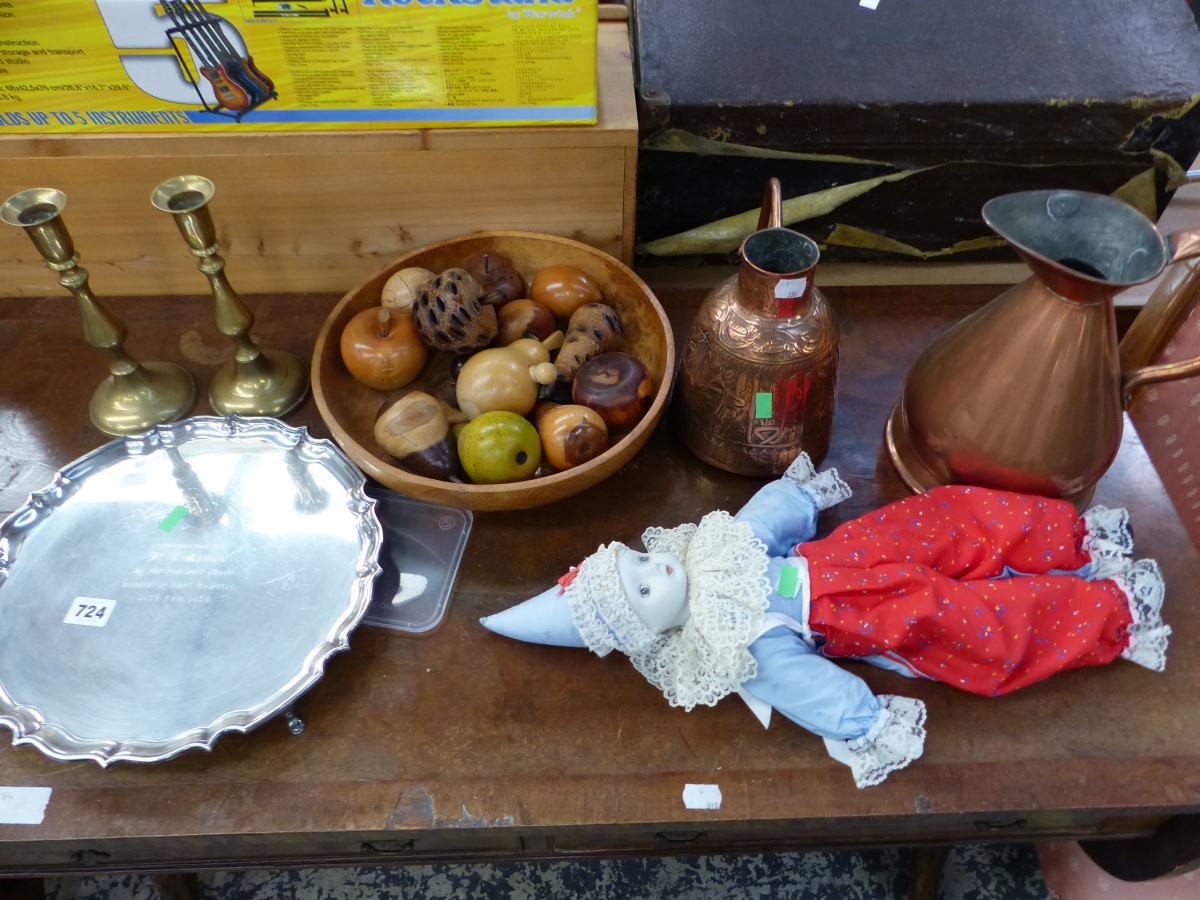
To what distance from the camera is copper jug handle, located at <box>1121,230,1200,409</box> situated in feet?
1.89

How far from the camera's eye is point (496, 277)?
753 millimetres

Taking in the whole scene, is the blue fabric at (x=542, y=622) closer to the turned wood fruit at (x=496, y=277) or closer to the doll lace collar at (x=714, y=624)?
the doll lace collar at (x=714, y=624)

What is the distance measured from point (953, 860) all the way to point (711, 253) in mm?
759

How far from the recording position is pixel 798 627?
567 mm

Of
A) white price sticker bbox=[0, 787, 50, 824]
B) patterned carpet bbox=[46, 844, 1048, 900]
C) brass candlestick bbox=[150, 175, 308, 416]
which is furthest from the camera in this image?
patterned carpet bbox=[46, 844, 1048, 900]

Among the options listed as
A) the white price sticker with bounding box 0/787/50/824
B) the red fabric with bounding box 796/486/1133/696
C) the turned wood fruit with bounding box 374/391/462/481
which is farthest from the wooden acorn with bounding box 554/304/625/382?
the white price sticker with bounding box 0/787/50/824

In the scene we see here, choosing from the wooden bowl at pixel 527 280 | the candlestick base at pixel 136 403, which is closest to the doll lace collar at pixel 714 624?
the wooden bowl at pixel 527 280

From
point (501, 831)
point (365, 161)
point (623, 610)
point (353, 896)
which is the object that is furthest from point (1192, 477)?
point (353, 896)

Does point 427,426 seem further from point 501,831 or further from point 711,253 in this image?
point 711,253

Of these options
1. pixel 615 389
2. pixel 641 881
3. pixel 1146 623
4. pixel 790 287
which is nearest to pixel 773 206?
pixel 790 287

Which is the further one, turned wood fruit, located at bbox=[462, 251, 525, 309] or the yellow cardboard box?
turned wood fruit, located at bbox=[462, 251, 525, 309]

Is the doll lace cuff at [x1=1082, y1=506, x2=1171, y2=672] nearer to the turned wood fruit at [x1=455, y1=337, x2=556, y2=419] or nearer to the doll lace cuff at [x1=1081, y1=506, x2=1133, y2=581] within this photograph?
the doll lace cuff at [x1=1081, y1=506, x2=1133, y2=581]

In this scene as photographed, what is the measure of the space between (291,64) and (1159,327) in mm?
762

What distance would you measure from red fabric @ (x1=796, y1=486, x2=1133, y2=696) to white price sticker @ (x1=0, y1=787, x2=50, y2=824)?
0.53m
